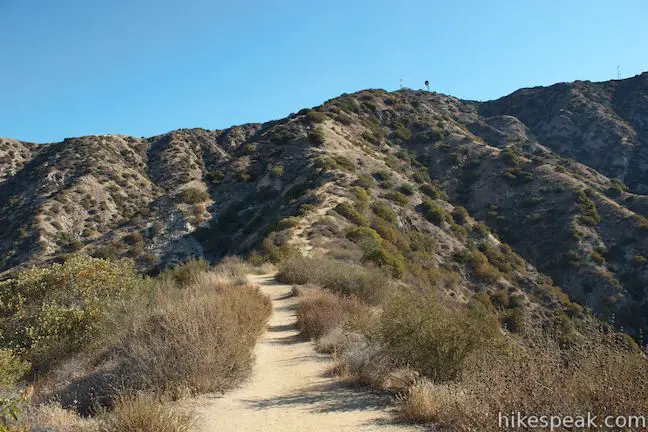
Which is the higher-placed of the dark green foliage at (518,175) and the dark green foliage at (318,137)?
the dark green foliage at (318,137)

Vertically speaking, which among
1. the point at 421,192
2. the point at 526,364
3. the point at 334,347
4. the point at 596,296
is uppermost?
the point at 421,192

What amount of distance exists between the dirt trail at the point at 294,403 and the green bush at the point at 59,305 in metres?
3.83

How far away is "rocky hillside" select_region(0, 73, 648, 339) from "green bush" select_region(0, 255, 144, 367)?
1407 cm

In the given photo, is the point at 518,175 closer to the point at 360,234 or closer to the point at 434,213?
the point at 434,213

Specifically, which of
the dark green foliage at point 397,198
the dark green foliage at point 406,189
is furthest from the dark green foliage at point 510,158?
the dark green foliage at point 397,198

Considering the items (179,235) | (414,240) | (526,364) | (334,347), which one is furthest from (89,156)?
(526,364)

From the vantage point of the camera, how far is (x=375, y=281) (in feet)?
52.9

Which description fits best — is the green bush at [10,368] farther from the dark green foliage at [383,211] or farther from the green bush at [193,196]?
the green bush at [193,196]

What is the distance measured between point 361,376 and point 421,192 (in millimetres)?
43190

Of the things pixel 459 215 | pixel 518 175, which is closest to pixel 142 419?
pixel 459 215

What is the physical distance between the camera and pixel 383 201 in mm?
41594

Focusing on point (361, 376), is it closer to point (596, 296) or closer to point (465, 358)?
point (465, 358)

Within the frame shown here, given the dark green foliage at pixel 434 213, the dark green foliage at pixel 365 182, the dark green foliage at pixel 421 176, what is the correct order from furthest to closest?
1. the dark green foliage at pixel 421 176
2. the dark green foliage at pixel 365 182
3. the dark green foliage at pixel 434 213

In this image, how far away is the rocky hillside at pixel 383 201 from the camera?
112ft
